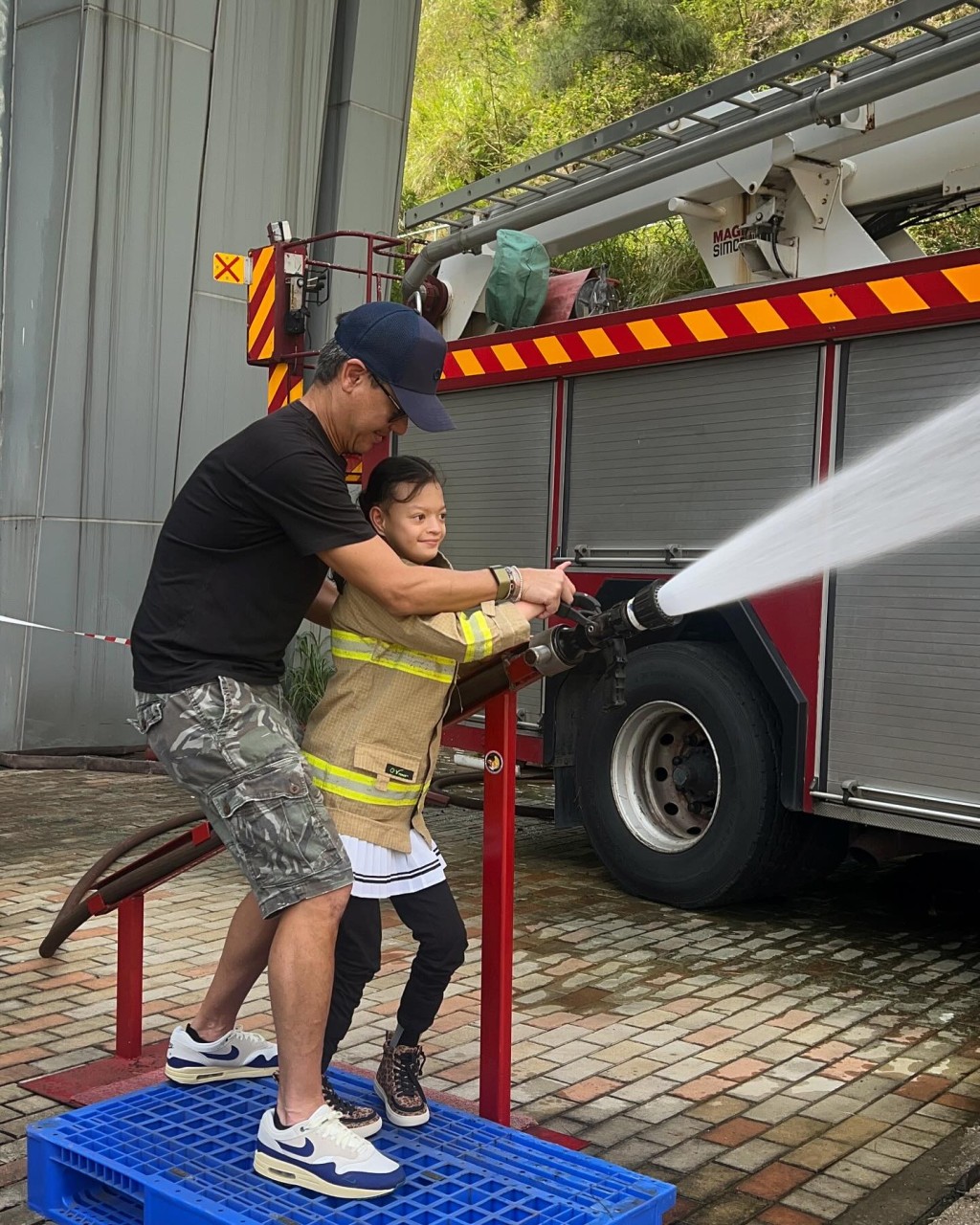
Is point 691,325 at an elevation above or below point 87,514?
above

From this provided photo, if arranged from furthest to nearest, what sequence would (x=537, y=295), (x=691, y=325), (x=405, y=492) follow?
(x=537, y=295) → (x=691, y=325) → (x=405, y=492)

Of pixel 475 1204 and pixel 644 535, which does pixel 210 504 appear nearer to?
pixel 475 1204

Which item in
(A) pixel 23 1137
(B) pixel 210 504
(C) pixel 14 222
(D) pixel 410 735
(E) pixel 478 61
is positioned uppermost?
(E) pixel 478 61

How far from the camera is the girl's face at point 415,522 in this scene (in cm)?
322

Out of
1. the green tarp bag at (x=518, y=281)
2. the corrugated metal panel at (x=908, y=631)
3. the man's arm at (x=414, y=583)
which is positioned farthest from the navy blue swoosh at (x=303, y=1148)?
the green tarp bag at (x=518, y=281)

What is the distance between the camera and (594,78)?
26500 mm

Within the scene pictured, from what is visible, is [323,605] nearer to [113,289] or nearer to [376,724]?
[376,724]

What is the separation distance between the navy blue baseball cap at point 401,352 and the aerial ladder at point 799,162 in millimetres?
3526

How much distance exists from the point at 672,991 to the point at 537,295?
12.5 ft

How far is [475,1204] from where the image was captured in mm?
2877

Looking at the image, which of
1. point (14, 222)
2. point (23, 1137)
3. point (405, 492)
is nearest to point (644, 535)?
point (405, 492)

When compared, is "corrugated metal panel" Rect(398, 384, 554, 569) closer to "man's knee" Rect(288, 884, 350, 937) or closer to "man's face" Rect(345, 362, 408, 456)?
"man's face" Rect(345, 362, 408, 456)

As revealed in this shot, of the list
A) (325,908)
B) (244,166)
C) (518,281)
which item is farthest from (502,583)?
(244,166)

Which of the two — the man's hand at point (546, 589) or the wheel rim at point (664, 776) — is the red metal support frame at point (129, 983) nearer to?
the man's hand at point (546, 589)
